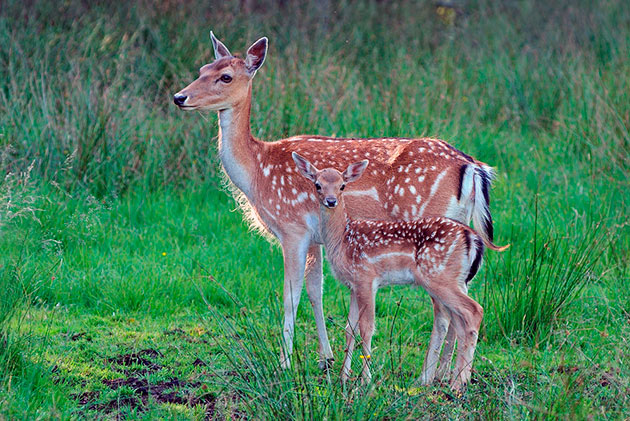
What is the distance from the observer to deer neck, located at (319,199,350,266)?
5.55m

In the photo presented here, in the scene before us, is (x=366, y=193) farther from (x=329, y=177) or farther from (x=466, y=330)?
(x=466, y=330)

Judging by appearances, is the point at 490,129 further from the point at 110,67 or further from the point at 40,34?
the point at 40,34

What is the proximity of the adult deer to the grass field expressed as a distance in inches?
16.1

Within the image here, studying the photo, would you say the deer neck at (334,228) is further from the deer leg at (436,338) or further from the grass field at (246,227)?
the deer leg at (436,338)

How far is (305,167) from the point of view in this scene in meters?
5.64

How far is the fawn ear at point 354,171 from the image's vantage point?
554 cm

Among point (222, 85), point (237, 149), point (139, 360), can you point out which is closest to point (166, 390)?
point (139, 360)

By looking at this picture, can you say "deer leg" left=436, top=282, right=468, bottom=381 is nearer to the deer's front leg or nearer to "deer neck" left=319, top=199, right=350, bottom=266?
"deer neck" left=319, top=199, right=350, bottom=266

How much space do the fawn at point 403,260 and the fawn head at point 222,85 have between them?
77cm

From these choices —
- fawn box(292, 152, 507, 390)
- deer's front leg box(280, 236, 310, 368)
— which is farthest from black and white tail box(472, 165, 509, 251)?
deer's front leg box(280, 236, 310, 368)

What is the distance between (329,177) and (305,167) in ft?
0.68

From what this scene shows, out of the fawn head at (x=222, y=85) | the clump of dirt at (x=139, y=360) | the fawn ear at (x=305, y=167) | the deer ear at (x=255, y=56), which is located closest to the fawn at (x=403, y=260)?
the fawn ear at (x=305, y=167)

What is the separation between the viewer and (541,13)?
1514cm

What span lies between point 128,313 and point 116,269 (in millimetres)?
599
